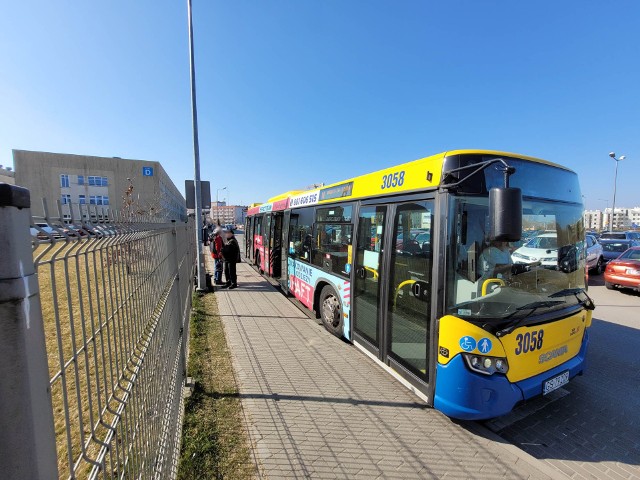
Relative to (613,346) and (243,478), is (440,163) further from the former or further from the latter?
(613,346)

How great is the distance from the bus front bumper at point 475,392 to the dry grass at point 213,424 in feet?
6.51

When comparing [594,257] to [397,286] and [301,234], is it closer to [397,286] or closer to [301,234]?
[301,234]

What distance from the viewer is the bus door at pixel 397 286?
3529mm

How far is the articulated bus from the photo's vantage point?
3.02m

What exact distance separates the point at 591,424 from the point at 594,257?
1330 cm

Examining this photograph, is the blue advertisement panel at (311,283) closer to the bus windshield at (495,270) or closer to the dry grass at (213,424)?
the dry grass at (213,424)

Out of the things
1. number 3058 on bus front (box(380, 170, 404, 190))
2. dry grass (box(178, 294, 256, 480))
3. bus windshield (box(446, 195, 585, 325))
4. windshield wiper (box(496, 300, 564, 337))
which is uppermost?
number 3058 on bus front (box(380, 170, 404, 190))

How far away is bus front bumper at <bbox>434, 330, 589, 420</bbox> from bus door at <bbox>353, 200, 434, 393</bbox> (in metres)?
0.28

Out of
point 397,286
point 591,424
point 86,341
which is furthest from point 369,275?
point 86,341

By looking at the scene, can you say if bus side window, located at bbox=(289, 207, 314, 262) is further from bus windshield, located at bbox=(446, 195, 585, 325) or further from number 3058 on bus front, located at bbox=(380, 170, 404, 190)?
bus windshield, located at bbox=(446, 195, 585, 325)

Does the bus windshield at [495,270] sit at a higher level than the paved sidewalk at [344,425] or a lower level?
higher

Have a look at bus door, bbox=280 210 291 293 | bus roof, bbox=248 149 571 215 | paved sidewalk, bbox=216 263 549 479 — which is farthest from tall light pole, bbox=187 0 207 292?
paved sidewalk, bbox=216 263 549 479

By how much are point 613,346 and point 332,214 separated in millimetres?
5569

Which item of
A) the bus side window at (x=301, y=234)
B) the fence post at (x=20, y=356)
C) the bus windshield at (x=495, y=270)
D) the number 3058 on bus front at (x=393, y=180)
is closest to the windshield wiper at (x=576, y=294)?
the bus windshield at (x=495, y=270)
